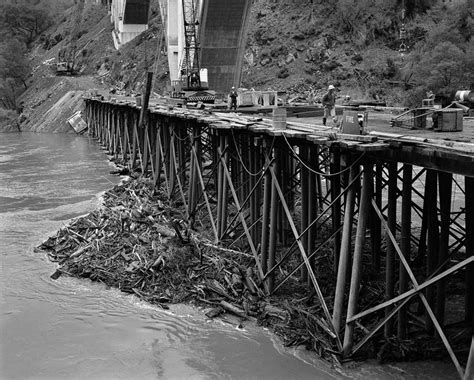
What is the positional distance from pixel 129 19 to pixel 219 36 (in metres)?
35.5

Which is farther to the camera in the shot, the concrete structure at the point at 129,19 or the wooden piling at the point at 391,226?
the concrete structure at the point at 129,19

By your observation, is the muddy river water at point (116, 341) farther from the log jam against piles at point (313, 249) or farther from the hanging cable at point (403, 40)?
the hanging cable at point (403, 40)

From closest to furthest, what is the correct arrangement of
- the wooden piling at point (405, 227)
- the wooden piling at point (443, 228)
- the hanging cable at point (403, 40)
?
the wooden piling at point (405, 227) → the wooden piling at point (443, 228) → the hanging cable at point (403, 40)

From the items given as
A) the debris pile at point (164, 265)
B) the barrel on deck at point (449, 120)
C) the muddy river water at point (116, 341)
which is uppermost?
the barrel on deck at point (449, 120)

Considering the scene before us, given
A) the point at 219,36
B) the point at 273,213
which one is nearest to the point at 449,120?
the point at 273,213

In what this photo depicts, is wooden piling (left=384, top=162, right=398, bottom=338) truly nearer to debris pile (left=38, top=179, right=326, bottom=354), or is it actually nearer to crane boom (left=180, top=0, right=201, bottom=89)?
debris pile (left=38, top=179, right=326, bottom=354)

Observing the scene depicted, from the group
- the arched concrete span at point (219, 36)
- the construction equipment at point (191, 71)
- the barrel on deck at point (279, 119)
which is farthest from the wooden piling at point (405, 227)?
the arched concrete span at point (219, 36)

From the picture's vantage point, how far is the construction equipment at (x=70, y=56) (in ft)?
270

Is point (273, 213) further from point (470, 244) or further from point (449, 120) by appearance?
point (470, 244)

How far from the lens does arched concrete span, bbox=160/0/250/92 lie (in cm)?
4756

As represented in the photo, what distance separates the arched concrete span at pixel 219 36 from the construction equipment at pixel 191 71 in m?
0.80

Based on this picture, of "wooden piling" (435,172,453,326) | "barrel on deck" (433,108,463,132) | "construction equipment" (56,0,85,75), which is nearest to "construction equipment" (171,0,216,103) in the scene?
"barrel on deck" (433,108,463,132)

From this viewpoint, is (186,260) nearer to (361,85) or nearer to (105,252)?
(105,252)

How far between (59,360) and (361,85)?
41.0 metres
